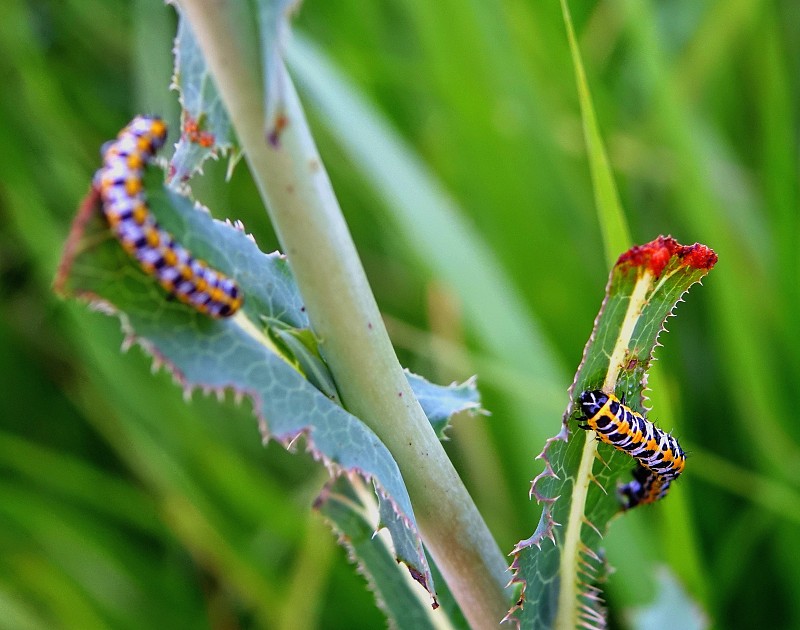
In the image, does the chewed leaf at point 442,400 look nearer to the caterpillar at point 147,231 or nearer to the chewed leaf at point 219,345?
the chewed leaf at point 219,345

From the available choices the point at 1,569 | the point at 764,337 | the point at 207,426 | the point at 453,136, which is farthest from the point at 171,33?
the point at 764,337

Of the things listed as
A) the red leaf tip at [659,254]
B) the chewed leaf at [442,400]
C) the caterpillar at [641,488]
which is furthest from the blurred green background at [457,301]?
the red leaf tip at [659,254]

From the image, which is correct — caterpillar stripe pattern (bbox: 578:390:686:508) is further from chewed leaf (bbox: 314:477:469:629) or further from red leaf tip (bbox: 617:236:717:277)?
chewed leaf (bbox: 314:477:469:629)

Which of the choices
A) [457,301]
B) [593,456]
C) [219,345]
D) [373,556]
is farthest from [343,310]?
[457,301]

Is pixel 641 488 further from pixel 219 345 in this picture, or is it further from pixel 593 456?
pixel 219 345

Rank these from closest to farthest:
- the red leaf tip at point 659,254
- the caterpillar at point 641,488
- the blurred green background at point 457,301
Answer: the red leaf tip at point 659,254, the caterpillar at point 641,488, the blurred green background at point 457,301
